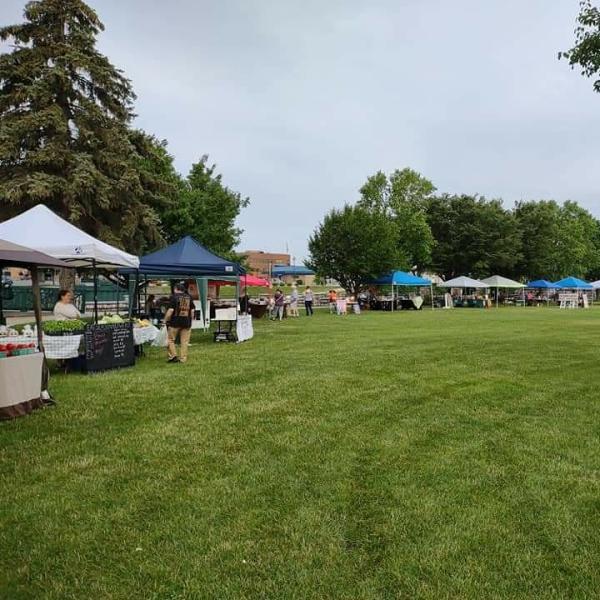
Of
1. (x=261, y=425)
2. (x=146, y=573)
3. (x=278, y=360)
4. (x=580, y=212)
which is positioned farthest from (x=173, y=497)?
(x=580, y=212)

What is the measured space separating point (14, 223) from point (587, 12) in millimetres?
10705

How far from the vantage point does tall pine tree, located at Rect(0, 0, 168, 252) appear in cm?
1970

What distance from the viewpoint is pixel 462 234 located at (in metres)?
51.1

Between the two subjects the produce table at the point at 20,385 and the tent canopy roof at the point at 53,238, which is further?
the tent canopy roof at the point at 53,238

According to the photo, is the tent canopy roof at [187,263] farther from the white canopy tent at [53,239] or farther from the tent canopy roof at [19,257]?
the tent canopy roof at [19,257]

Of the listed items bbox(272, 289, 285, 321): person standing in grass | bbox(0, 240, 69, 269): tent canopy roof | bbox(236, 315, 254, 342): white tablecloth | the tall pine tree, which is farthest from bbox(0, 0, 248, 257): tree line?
bbox(0, 240, 69, 269): tent canopy roof

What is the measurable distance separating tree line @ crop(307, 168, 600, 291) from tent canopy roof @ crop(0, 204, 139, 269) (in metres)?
26.0

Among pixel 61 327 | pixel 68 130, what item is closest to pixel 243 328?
pixel 61 327

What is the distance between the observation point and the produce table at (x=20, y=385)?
632 centimetres

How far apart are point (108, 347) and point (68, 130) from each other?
14.5 metres

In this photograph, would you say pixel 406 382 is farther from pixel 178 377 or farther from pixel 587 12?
pixel 587 12

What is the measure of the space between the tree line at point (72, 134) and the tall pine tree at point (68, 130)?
0.12 feet

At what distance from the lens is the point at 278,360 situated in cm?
1080

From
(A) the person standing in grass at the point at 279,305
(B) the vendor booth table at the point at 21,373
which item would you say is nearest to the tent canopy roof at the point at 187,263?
(B) the vendor booth table at the point at 21,373
